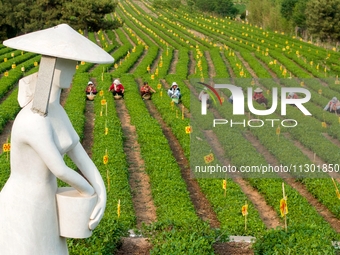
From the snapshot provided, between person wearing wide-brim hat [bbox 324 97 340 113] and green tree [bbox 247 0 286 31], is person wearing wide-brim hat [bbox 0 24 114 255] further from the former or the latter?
green tree [bbox 247 0 286 31]

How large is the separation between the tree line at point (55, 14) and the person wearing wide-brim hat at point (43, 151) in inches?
1487

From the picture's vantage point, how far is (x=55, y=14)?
43.9 metres

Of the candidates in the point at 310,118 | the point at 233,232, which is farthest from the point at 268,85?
the point at 233,232

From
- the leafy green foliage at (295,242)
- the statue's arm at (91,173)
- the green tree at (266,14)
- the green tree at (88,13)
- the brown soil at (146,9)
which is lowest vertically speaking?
the brown soil at (146,9)

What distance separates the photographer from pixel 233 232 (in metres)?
9.63

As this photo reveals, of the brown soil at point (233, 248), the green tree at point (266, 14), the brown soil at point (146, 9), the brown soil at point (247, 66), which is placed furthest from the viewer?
the brown soil at point (146, 9)

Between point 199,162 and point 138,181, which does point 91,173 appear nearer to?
point 138,181

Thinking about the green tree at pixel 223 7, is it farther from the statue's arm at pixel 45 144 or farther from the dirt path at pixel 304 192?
the statue's arm at pixel 45 144

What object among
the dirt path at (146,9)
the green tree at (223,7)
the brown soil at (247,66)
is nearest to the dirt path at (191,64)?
the brown soil at (247,66)

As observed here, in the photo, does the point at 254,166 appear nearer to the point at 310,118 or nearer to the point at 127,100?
the point at 310,118

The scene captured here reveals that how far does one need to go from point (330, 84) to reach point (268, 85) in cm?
271

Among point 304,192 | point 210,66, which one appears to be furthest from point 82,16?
point 304,192

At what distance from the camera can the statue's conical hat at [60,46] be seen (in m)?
4.40

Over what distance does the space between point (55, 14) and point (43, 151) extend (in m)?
41.0
